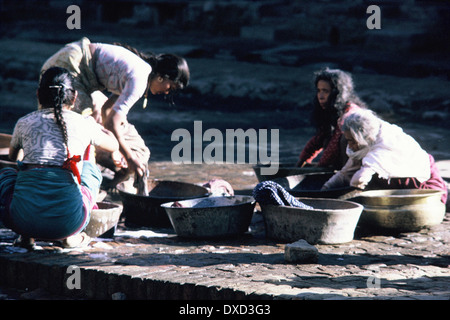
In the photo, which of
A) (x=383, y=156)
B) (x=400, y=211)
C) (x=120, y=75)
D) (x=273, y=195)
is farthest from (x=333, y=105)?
(x=120, y=75)

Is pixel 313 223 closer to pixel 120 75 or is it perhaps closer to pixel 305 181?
pixel 305 181

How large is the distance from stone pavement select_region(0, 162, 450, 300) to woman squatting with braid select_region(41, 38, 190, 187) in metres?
0.88

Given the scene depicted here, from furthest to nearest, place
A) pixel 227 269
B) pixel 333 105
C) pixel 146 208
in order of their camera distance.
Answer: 1. pixel 333 105
2. pixel 146 208
3. pixel 227 269

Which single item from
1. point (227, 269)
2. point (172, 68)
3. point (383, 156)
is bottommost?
point (227, 269)

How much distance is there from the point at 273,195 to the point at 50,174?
1.51 m

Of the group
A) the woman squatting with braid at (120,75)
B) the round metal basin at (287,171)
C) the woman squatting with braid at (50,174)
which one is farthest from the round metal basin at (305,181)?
the woman squatting with braid at (50,174)

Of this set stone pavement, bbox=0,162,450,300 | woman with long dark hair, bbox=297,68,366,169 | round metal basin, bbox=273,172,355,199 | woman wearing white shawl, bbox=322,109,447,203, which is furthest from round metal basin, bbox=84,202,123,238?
woman with long dark hair, bbox=297,68,366,169

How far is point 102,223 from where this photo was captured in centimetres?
473

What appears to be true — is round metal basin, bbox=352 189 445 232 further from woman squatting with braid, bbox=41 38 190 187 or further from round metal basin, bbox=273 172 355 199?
woman squatting with braid, bbox=41 38 190 187

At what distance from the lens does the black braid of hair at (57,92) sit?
4.25 meters

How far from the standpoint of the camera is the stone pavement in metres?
3.66

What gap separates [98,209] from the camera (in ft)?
15.4

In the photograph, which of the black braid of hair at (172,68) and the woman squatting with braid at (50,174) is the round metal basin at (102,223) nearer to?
the woman squatting with braid at (50,174)
